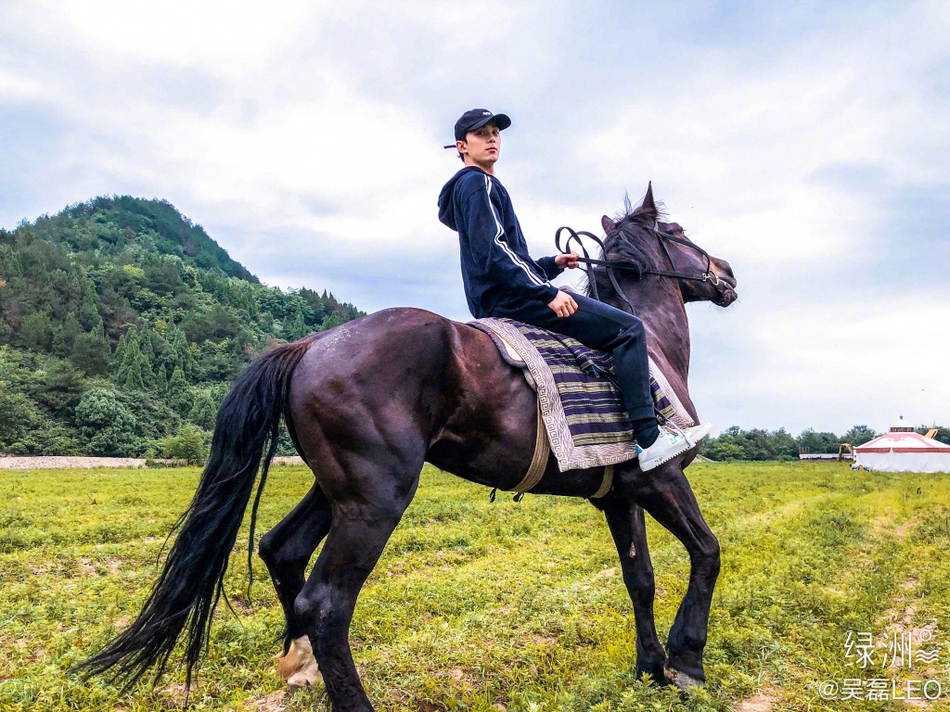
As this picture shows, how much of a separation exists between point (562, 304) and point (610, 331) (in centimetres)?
37

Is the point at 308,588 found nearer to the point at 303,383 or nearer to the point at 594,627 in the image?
the point at 303,383

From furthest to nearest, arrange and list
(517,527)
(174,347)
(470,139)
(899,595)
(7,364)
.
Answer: (174,347), (7,364), (517,527), (899,595), (470,139)

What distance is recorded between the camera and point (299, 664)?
166 inches

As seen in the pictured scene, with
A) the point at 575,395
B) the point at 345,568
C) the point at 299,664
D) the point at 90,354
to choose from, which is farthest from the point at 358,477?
the point at 90,354

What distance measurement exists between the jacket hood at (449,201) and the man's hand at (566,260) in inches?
31.7

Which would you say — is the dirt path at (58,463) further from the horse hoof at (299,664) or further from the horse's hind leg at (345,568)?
the horse's hind leg at (345,568)

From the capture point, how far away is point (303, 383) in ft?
11.4

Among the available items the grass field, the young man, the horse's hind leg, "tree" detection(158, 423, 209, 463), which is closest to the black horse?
the horse's hind leg

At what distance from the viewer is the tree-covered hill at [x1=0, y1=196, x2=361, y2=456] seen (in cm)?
4834

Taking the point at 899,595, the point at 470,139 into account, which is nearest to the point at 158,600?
the point at 470,139

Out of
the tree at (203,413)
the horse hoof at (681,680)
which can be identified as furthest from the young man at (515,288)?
the tree at (203,413)

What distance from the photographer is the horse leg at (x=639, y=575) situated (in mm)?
4438

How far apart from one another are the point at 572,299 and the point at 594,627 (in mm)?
3032

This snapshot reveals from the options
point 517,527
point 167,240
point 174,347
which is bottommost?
point 517,527
